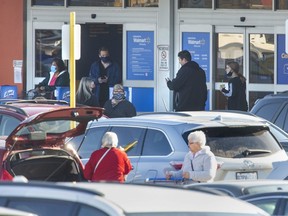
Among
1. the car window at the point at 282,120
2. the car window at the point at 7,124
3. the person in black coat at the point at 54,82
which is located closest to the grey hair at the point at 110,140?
the car window at the point at 7,124

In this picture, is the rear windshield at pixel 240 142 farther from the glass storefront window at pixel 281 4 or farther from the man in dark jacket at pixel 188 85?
the glass storefront window at pixel 281 4

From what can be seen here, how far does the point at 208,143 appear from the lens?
1193 cm

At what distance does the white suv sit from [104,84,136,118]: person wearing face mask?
4.72 m

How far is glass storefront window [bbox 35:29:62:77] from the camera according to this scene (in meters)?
25.0

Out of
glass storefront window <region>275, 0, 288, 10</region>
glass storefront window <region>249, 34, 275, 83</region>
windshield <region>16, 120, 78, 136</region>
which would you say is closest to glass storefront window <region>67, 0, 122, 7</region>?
glass storefront window <region>249, 34, 275, 83</region>

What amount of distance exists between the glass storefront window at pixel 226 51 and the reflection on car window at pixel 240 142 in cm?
1164

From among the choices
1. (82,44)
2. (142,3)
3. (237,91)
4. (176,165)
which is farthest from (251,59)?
(176,165)

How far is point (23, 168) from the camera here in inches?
431

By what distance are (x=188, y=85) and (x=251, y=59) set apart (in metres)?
5.24

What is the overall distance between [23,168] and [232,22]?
1361cm

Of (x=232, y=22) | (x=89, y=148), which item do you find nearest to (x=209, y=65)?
(x=232, y=22)

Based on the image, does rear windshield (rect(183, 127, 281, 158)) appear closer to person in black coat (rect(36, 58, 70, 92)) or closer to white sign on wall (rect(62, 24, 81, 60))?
white sign on wall (rect(62, 24, 81, 60))

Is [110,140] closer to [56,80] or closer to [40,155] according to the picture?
[40,155]

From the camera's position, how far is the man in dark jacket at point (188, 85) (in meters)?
18.7
